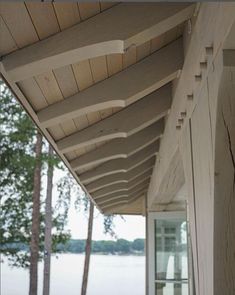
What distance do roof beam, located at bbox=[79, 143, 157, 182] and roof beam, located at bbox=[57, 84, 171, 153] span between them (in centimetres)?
105

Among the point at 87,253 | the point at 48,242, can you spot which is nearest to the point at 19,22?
the point at 48,242

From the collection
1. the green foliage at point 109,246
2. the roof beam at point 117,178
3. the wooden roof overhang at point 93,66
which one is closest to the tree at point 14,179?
the green foliage at point 109,246

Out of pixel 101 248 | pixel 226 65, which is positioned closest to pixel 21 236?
pixel 101 248

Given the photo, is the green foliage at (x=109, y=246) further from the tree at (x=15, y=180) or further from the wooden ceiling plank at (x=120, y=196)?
the wooden ceiling plank at (x=120, y=196)

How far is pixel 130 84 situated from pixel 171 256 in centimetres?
380

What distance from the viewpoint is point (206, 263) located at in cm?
158

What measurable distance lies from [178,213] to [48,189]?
22.6 feet

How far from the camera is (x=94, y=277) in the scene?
60.1 feet

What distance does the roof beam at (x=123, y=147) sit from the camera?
10.7 ft

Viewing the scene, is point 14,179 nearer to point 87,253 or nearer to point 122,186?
point 87,253

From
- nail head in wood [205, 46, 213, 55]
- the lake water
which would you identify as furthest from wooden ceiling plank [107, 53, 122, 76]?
the lake water

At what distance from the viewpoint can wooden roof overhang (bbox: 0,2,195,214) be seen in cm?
157

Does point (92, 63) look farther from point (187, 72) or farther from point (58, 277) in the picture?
point (58, 277)

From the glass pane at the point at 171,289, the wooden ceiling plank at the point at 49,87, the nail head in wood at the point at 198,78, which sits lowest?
the glass pane at the point at 171,289
